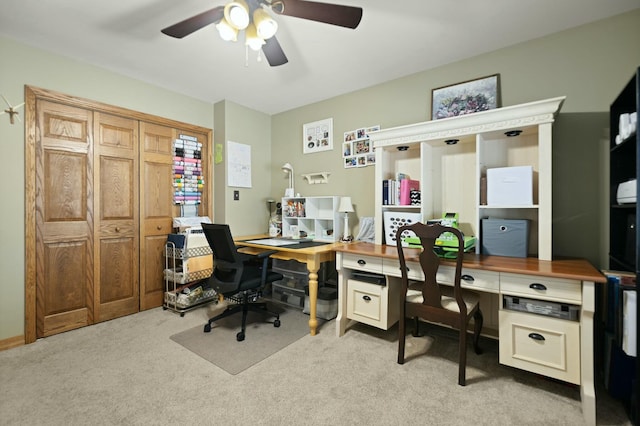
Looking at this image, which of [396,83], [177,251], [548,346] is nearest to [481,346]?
[548,346]

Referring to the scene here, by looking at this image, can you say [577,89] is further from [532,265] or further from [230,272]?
[230,272]

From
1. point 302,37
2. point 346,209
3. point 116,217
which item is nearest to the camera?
point 302,37

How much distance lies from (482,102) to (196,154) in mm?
3172

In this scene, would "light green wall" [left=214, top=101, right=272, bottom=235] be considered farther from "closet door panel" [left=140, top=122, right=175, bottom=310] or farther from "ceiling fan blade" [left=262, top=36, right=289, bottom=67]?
"ceiling fan blade" [left=262, top=36, right=289, bottom=67]

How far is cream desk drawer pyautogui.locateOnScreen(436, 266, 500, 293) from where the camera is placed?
1.75 metres

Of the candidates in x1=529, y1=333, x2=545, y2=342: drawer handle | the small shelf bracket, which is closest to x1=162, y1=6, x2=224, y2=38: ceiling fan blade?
the small shelf bracket

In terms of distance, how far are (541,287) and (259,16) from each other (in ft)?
7.30

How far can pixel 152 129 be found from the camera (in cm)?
307

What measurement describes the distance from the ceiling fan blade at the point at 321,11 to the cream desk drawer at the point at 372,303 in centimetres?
186

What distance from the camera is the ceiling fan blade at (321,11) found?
1468 millimetres

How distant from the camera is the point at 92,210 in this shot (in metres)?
2.66

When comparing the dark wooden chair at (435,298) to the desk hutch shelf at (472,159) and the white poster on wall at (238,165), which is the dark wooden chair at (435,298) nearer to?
the desk hutch shelf at (472,159)

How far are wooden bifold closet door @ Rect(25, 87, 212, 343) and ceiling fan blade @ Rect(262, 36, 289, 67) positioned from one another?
1855 mm

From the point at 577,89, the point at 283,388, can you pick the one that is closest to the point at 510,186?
the point at 577,89
